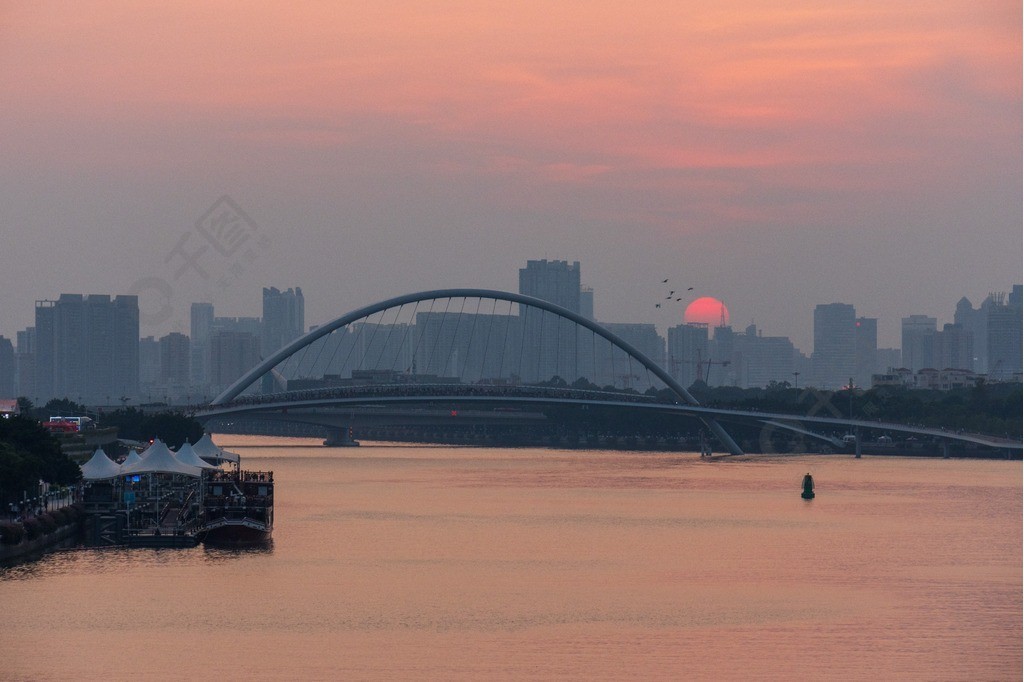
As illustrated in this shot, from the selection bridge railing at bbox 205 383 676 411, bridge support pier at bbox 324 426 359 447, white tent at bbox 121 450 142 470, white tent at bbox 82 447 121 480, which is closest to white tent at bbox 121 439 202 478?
white tent at bbox 121 450 142 470

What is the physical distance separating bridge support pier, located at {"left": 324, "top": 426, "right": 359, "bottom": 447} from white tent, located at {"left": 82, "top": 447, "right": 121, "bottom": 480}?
82.5 metres

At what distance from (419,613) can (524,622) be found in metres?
2.39

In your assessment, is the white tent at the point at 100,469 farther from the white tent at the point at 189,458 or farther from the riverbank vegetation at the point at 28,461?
the white tent at the point at 189,458

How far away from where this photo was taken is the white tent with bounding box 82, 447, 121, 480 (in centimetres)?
5684

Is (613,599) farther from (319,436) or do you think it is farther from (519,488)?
(319,436)

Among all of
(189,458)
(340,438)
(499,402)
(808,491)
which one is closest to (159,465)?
(189,458)

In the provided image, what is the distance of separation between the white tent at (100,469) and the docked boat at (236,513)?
9.65ft

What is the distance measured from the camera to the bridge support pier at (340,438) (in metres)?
143

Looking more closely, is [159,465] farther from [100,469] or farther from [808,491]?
[808,491]

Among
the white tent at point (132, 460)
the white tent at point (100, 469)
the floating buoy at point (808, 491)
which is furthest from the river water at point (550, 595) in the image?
the white tent at point (100, 469)

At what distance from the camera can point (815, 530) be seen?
57562mm

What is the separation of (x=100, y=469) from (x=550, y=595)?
70.4 ft

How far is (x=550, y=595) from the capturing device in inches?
1623

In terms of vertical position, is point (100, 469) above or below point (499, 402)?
below
